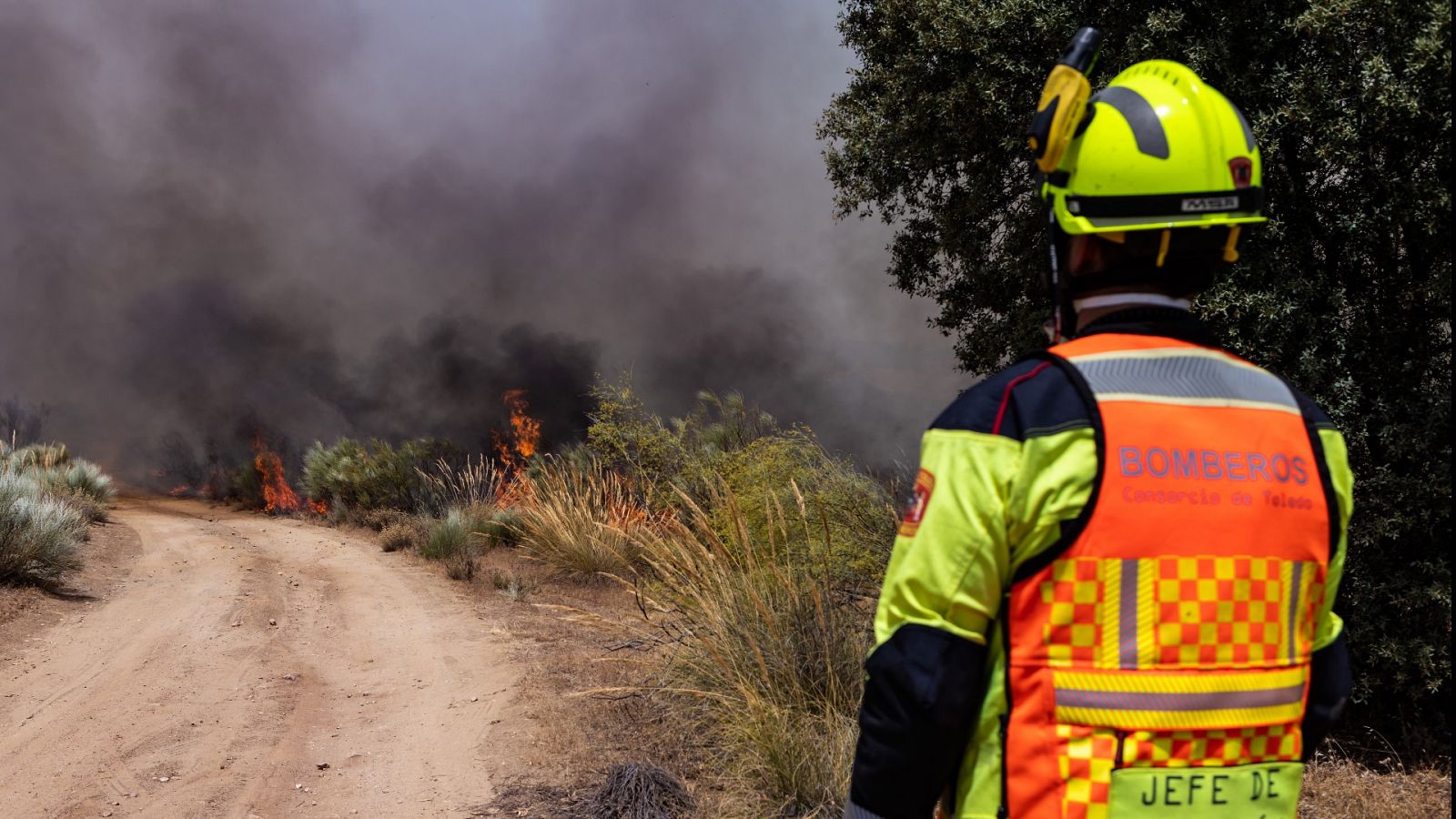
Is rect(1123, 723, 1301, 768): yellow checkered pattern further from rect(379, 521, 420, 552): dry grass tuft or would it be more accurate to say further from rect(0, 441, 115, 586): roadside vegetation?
rect(379, 521, 420, 552): dry grass tuft

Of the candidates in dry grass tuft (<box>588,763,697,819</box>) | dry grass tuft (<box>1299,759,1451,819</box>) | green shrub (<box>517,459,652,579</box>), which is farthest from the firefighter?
green shrub (<box>517,459,652,579</box>)

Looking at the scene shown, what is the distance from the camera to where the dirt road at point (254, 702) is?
4.77m

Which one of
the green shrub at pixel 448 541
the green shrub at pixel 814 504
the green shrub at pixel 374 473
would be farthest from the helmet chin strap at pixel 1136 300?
the green shrub at pixel 374 473

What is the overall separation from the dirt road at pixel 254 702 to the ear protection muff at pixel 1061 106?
4133 millimetres

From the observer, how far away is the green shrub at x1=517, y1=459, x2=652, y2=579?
9781 millimetres

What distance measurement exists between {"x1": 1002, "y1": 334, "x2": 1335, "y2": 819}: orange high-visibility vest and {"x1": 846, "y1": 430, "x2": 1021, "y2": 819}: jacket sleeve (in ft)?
0.23

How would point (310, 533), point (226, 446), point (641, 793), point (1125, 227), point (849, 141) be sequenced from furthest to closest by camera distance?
1. point (226, 446)
2. point (310, 533)
3. point (849, 141)
4. point (641, 793)
5. point (1125, 227)

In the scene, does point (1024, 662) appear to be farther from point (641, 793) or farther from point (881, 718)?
point (641, 793)

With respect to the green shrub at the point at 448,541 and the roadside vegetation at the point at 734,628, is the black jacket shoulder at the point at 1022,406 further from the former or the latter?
the green shrub at the point at 448,541

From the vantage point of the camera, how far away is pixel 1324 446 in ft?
5.15

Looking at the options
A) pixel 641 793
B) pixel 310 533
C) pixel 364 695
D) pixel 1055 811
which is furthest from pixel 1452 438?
pixel 310 533

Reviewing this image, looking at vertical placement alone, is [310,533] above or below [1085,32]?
below

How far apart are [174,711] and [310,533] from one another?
8576 millimetres

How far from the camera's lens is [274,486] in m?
18.4
